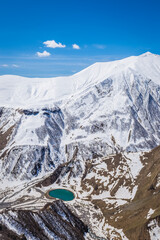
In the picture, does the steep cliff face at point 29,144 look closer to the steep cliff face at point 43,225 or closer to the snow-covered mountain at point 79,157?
the snow-covered mountain at point 79,157

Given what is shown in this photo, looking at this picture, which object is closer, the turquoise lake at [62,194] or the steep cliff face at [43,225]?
the steep cliff face at [43,225]

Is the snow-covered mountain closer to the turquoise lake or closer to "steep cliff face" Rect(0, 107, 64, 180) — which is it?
"steep cliff face" Rect(0, 107, 64, 180)

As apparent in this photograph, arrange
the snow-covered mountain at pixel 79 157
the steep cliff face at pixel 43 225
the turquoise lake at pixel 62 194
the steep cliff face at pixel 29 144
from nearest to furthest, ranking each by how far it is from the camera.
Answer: the steep cliff face at pixel 43 225
the snow-covered mountain at pixel 79 157
the turquoise lake at pixel 62 194
the steep cliff face at pixel 29 144

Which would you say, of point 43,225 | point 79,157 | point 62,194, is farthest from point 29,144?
point 43,225

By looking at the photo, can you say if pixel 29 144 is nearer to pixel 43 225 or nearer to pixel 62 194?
pixel 62 194

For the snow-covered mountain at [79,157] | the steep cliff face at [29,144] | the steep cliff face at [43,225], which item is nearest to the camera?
the steep cliff face at [43,225]

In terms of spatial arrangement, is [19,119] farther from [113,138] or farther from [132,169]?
[132,169]

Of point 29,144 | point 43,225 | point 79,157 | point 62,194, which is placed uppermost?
point 29,144

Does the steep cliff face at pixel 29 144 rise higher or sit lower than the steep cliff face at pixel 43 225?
higher

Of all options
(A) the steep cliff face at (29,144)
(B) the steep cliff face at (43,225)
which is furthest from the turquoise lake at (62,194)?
(B) the steep cliff face at (43,225)
